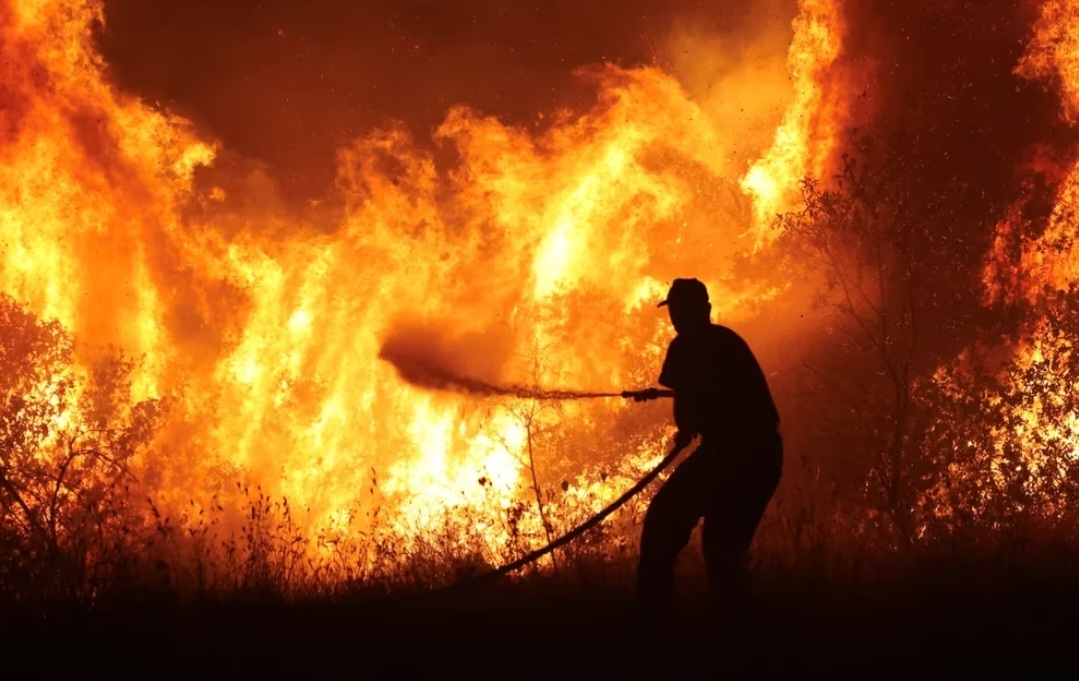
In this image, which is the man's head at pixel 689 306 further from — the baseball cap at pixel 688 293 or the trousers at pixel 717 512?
the trousers at pixel 717 512

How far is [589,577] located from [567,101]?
1349 centimetres

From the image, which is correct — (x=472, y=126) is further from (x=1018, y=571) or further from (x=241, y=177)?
(x=1018, y=571)

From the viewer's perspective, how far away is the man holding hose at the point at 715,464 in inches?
262

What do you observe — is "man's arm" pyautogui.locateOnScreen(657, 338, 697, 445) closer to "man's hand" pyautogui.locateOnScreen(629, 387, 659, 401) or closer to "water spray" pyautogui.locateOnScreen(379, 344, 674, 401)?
"water spray" pyautogui.locateOnScreen(379, 344, 674, 401)

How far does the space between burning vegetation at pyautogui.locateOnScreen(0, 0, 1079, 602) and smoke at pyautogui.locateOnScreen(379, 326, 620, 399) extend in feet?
0.68

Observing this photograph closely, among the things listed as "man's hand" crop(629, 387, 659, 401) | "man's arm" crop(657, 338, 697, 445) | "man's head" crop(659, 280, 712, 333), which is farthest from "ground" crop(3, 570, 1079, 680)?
"man's head" crop(659, 280, 712, 333)

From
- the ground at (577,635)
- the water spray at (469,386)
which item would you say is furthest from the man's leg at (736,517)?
the water spray at (469,386)

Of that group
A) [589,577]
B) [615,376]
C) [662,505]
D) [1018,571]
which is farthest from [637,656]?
[615,376]

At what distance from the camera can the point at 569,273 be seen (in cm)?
2056

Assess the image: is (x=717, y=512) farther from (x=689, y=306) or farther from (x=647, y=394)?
(x=689, y=306)

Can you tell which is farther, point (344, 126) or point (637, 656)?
point (344, 126)

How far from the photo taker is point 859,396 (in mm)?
20641

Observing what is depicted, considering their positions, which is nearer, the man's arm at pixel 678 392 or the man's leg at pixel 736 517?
the man's leg at pixel 736 517

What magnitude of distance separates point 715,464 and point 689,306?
106cm
